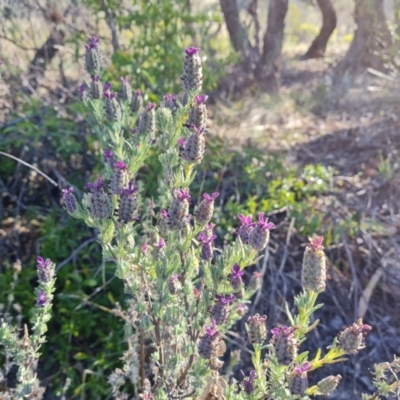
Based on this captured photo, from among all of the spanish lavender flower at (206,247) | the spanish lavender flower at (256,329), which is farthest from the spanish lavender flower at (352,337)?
the spanish lavender flower at (206,247)

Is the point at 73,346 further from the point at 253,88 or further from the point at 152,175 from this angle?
the point at 253,88

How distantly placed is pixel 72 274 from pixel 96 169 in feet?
2.12

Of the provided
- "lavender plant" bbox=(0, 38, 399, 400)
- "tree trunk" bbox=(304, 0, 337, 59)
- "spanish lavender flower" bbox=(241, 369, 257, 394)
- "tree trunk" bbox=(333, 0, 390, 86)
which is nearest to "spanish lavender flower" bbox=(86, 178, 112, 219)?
"lavender plant" bbox=(0, 38, 399, 400)

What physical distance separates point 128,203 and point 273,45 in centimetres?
505

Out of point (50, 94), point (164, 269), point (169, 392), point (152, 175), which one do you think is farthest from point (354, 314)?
point (50, 94)

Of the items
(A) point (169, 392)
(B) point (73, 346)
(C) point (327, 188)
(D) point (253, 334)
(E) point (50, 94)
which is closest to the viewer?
(D) point (253, 334)

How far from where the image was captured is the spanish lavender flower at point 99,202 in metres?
1.51

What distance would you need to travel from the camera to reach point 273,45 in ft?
20.3

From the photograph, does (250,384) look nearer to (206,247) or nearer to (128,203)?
(206,247)

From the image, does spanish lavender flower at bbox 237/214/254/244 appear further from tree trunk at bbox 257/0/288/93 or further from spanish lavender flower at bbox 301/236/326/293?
tree trunk at bbox 257/0/288/93

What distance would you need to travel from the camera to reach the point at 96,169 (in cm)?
326

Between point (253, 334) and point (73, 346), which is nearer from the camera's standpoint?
point (253, 334)

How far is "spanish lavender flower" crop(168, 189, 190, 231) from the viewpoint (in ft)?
4.87

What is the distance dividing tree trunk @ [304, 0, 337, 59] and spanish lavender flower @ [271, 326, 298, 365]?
23.7 ft
